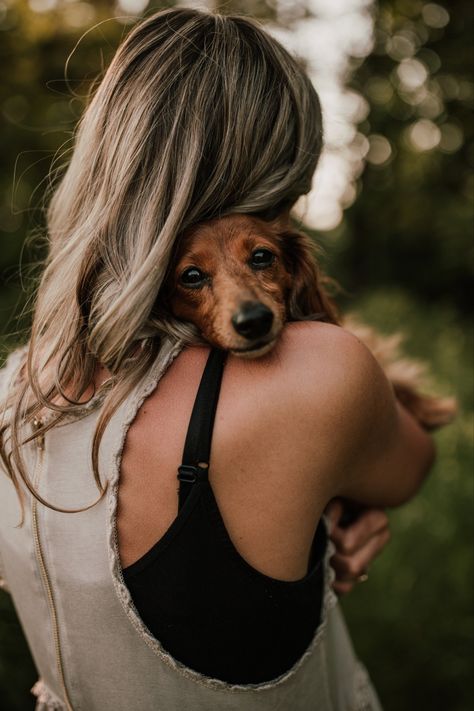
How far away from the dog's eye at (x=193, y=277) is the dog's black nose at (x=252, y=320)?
0.53 ft

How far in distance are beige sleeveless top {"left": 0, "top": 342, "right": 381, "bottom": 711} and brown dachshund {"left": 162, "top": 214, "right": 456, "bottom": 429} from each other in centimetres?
18

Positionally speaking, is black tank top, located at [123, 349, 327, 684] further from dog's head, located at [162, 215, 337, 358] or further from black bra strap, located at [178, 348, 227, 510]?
dog's head, located at [162, 215, 337, 358]

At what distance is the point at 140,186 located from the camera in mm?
1517

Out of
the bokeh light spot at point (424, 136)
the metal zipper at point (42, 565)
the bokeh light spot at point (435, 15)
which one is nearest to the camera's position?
the metal zipper at point (42, 565)

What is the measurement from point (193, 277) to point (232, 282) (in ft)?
0.34

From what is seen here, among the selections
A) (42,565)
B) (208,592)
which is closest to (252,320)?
(208,592)

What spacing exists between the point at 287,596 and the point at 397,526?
153 inches

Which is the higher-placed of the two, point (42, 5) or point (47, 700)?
point (42, 5)

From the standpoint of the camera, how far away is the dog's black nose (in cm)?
154

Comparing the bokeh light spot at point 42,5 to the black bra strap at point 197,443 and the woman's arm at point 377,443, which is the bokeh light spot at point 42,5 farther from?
the black bra strap at point 197,443

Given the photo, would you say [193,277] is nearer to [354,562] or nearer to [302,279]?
[302,279]

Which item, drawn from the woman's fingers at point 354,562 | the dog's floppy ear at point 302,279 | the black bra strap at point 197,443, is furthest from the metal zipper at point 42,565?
the woman's fingers at point 354,562

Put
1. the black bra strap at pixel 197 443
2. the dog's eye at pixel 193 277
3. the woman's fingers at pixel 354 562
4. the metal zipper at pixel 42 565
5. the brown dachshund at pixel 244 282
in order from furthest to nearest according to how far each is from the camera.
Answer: the woman's fingers at pixel 354 562 → the dog's eye at pixel 193 277 → the brown dachshund at pixel 244 282 → the metal zipper at pixel 42 565 → the black bra strap at pixel 197 443

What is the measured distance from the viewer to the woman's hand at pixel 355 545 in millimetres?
2096
